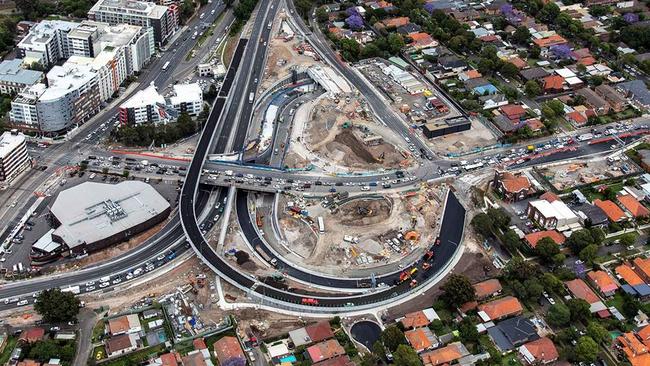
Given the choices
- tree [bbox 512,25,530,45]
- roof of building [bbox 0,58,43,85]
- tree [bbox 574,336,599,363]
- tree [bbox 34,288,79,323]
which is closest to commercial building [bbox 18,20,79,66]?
roof of building [bbox 0,58,43,85]

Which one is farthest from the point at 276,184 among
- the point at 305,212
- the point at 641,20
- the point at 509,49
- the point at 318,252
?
the point at 641,20

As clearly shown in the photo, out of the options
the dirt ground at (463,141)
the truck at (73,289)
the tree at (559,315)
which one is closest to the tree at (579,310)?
the tree at (559,315)

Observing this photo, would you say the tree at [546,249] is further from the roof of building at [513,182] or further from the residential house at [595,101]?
the residential house at [595,101]

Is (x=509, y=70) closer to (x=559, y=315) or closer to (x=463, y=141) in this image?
(x=463, y=141)

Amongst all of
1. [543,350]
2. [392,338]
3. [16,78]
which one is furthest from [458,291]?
[16,78]

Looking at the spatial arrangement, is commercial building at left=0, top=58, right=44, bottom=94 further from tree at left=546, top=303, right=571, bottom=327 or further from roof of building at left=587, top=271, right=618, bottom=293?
roof of building at left=587, top=271, right=618, bottom=293
